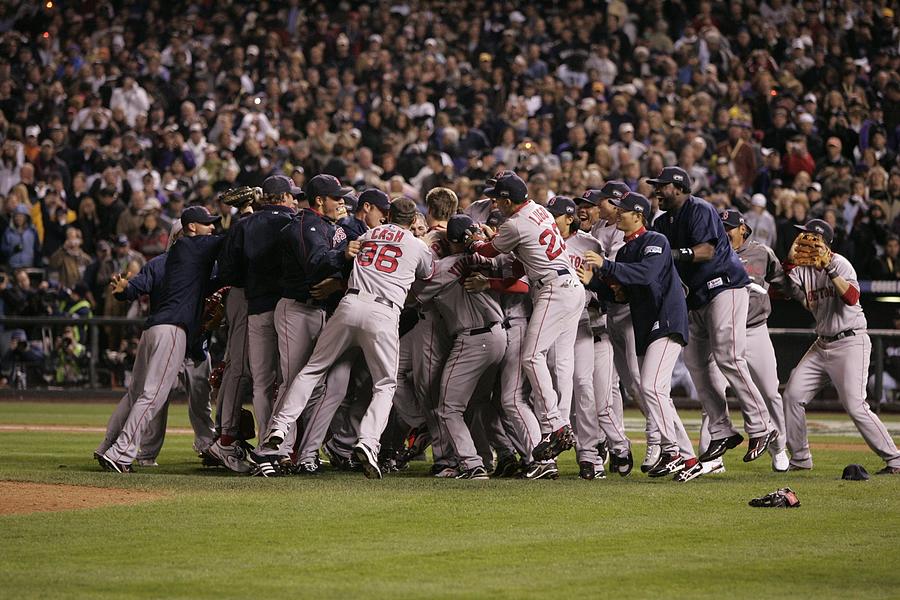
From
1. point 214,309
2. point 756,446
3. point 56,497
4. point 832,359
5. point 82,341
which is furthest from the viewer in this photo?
point 82,341

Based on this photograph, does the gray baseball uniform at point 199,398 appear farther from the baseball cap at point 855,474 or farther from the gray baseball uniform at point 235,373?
the baseball cap at point 855,474

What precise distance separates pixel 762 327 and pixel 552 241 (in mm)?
2603

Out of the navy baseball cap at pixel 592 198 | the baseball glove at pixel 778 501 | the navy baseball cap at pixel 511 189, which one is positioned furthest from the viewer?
the navy baseball cap at pixel 592 198

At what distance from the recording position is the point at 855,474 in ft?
34.4

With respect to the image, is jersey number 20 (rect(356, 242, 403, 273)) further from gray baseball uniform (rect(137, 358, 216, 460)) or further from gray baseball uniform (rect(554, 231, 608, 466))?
gray baseball uniform (rect(137, 358, 216, 460))

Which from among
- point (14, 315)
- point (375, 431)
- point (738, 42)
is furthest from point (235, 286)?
point (738, 42)

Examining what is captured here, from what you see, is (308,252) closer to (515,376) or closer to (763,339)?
(515,376)

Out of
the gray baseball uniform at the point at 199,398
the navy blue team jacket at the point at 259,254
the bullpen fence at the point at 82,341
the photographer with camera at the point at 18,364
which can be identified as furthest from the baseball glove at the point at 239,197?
the photographer with camera at the point at 18,364

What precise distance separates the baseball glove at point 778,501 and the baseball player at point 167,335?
460 centimetres

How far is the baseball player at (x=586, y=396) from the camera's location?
1066 centimetres

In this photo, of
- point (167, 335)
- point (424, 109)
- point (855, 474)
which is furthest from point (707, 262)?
point (424, 109)

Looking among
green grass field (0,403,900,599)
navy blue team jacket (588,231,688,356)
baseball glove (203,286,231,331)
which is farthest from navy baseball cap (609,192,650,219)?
baseball glove (203,286,231,331)

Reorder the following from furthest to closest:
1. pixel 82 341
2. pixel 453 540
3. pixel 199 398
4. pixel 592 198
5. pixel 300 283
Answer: pixel 82 341 < pixel 592 198 < pixel 199 398 < pixel 300 283 < pixel 453 540

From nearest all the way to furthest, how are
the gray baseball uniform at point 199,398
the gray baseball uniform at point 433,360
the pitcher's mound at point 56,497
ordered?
1. the pitcher's mound at point 56,497
2. the gray baseball uniform at point 433,360
3. the gray baseball uniform at point 199,398
